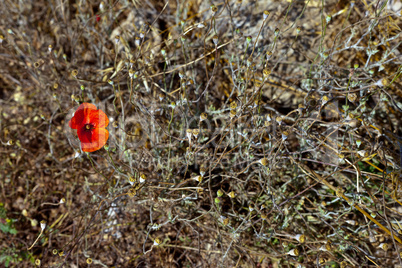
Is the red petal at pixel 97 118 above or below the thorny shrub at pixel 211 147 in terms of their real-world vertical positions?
above

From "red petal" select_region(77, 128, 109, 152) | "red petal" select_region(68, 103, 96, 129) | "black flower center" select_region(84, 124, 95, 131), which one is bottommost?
"red petal" select_region(77, 128, 109, 152)

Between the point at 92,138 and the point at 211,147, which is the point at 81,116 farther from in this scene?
the point at 211,147

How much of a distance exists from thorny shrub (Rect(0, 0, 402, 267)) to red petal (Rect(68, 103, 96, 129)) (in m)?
0.08

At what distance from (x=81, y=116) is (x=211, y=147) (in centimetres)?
57

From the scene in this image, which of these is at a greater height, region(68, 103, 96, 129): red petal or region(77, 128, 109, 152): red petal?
region(68, 103, 96, 129): red petal

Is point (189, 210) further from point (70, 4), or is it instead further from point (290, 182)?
point (70, 4)

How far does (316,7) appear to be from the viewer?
1.76 m

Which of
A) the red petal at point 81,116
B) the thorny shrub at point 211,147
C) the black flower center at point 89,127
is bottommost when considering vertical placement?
the thorny shrub at point 211,147

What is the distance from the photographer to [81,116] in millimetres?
1278

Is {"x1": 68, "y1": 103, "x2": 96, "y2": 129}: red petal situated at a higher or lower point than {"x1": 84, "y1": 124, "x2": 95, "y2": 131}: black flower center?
higher

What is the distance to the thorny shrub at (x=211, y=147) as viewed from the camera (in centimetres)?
124

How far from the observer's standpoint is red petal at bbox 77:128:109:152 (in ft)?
3.95

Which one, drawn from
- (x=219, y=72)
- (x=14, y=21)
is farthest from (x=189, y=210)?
(x=14, y=21)

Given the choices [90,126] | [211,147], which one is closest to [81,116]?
[90,126]
